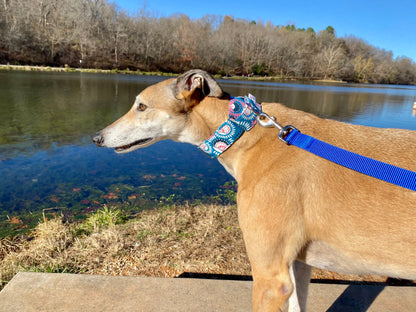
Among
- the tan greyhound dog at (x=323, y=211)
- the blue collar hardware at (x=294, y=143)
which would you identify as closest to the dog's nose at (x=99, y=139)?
the blue collar hardware at (x=294, y=143)

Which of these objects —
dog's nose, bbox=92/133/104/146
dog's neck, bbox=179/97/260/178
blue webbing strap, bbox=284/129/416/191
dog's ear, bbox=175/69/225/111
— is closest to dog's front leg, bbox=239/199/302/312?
blue webbing strap, bbox=284/129/416/191

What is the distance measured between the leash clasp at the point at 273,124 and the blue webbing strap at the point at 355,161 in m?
0.03

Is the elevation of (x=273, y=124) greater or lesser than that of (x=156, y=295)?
greater

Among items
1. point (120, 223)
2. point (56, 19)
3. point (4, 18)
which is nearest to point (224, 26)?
point (56, 19)

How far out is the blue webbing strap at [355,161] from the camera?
2.03 meters

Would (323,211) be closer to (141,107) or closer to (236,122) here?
(236,122)

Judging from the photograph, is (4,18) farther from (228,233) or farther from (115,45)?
(228,233)

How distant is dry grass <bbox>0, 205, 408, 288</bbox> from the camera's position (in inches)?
156

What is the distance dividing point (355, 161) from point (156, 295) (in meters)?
2.30

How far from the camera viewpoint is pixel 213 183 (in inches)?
342

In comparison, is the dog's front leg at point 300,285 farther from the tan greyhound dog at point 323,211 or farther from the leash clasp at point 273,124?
the leash clasp at point 273,124

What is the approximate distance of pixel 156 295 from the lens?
9.89ft

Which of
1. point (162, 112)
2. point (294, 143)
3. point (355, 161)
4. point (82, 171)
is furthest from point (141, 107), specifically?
point (82, 171)

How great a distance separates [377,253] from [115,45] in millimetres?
91511
